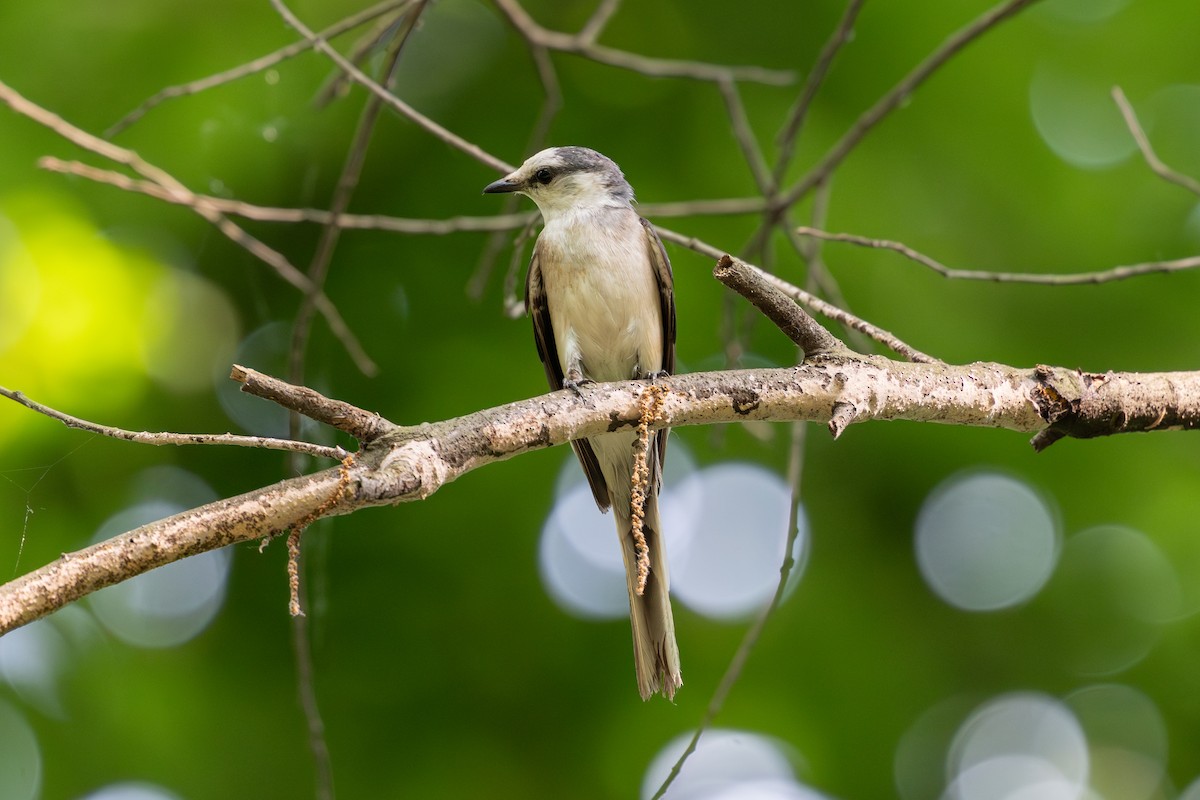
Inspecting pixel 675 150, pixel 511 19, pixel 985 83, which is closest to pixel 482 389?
pixel 675 150

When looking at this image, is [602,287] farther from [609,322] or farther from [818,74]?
[818,74]

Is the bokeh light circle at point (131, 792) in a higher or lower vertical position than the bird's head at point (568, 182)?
lower

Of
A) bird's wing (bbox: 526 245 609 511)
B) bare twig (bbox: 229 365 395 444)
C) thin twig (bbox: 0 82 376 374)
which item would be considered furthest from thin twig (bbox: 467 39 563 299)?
bare twig (bbox: 229 365 395 444)

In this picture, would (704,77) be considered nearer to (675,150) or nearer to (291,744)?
(675,150)

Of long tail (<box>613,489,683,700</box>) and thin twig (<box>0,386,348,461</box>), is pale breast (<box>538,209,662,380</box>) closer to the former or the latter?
long tail (<box>613,489,683,700</box>)

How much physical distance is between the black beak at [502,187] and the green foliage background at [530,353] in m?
0.92

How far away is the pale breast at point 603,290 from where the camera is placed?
421 centimetres

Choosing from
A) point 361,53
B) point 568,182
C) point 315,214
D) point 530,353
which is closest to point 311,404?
point 315,214

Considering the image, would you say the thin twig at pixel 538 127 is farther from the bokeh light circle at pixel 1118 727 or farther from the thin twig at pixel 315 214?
the bokeh light circle at pixel 1118 727

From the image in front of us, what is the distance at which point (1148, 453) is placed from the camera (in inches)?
202

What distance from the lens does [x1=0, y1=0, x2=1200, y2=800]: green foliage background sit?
446 cm

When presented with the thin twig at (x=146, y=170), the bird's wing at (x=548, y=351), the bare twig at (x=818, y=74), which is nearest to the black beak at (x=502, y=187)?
the bird's wing at (x=548, y=351)

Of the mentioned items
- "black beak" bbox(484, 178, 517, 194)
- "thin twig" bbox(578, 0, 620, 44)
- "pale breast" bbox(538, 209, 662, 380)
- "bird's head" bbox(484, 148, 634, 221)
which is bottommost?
"pale breast" bbox(538, 209, 662, 380)

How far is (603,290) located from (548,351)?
507 mm
